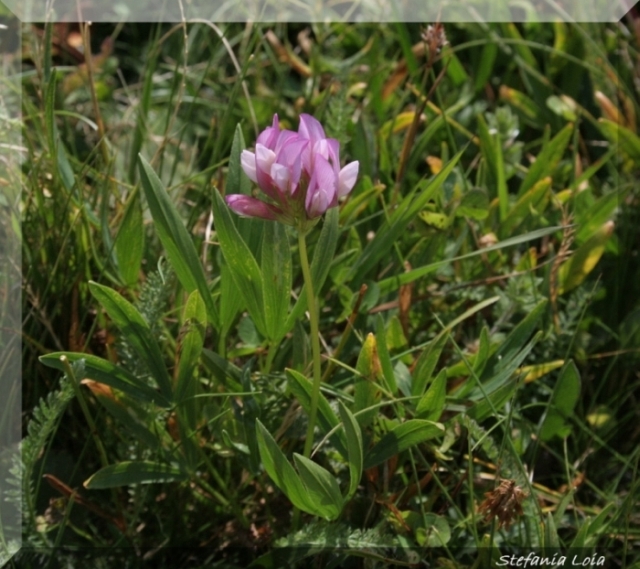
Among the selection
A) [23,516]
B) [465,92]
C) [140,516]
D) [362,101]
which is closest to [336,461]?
[140,516]

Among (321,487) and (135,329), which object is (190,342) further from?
(321,487)

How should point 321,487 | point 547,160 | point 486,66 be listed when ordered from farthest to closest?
point 486,66 < point 547,160 < point 321,487

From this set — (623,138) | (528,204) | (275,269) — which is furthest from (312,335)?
(623,138)

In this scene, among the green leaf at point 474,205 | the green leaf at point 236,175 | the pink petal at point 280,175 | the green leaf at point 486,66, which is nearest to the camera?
the pink petal at point 280,175

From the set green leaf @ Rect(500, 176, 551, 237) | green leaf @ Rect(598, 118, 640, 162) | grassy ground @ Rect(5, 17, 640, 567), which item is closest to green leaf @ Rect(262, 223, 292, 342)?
grassy ground @ Rect(5, 17, 640, 567)

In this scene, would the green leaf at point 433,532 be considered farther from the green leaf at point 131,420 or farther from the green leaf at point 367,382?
the green leaf at point 131,420

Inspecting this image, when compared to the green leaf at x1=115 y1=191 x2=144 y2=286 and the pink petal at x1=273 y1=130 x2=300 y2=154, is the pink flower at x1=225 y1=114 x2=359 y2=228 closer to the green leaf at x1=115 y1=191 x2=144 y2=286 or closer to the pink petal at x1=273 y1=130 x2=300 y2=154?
the pink petal at x1=273 y1=130 x2=300 y2=154

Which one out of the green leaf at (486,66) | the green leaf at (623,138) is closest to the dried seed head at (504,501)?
the green leaf at (623,138)
